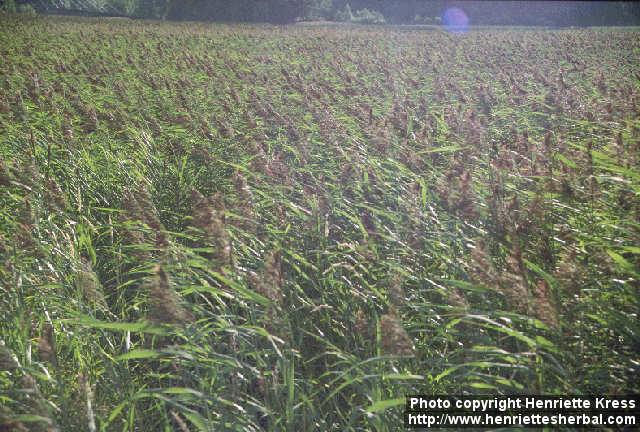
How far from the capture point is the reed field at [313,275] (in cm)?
153

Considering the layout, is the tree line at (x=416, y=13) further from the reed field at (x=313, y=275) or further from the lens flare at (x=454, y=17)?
the reed field at (x=313, y=275)

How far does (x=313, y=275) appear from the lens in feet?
8.14

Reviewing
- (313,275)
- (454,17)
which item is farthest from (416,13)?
(313,275)

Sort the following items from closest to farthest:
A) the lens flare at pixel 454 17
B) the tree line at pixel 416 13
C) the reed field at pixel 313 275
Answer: the reed field at pixel 313 275 → the tree line at pixel 416 13 → the lens flare at pixel 454 17

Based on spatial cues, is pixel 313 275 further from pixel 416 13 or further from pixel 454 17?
pixel 416 13

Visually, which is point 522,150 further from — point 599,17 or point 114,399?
point 599,17

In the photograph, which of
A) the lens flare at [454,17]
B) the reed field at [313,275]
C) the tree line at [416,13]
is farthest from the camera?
the lens flare at [454,17]

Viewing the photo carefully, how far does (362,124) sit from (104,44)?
35.2 ft

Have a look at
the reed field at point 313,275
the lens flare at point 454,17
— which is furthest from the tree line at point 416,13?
the reed field at point 313,275

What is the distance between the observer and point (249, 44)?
15211 mm

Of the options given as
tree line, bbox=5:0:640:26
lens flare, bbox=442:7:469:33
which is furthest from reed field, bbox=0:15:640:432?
lens flare, bbox=442:7:469:33

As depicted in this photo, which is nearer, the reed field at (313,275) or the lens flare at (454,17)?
the reed field at (313,275)

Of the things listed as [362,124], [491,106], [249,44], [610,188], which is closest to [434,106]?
[491,106]

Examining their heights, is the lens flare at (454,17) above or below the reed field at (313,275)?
above
